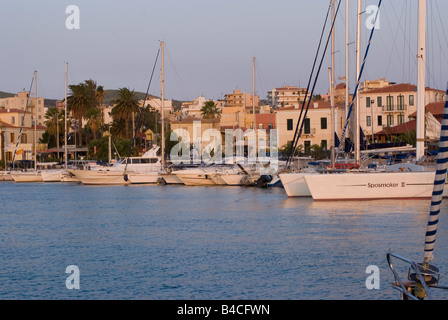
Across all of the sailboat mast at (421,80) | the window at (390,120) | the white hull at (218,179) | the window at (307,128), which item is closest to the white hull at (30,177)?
the white hull at (218,179)

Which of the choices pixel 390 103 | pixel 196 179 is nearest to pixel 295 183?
pixel 196 179

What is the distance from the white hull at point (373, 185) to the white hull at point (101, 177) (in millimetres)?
30053

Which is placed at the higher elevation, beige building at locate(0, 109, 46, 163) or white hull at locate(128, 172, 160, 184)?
beige building at locate(0, 109, 46, 163)

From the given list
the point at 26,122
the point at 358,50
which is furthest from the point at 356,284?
the point at 26,122

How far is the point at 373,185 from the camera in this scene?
3569 cm

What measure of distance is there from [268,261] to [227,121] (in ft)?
288

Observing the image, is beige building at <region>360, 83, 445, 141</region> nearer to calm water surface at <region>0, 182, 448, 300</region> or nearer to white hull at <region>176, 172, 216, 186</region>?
white hull at <region>176, 172, 216, 186</region>

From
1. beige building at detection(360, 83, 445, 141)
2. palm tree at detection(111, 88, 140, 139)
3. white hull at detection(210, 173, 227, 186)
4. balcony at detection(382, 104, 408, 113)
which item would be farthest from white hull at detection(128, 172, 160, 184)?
palm tree at detection(111, 88, 140, 139)

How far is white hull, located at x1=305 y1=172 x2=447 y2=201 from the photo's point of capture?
116 ft

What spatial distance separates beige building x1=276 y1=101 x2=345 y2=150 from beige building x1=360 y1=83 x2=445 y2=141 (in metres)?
3.06

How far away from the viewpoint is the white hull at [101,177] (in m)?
63.3

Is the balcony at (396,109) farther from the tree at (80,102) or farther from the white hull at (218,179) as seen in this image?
the tree at (80,102)

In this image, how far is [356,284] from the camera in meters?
17.9

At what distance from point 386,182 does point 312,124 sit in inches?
1832
